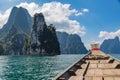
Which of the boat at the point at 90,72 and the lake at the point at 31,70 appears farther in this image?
the lake at the point at 31,70

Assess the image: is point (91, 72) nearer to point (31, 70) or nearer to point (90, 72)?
point (90, 72)

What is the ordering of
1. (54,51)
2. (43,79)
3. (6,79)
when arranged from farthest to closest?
1. (54,51)
2. (6,79)
3. (43,79)

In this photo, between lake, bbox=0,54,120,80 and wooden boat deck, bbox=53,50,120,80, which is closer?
wooden boat deck, bbox=53,50,120,80

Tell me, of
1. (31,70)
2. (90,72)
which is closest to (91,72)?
(90,72)

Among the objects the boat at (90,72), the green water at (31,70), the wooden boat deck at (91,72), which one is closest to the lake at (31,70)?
the green water at (31,70)

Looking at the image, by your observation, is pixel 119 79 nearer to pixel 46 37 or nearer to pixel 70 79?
pixel 70 79

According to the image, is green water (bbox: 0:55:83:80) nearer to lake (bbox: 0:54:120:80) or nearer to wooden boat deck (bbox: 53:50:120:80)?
lake (bbox: 0:54:120:80)

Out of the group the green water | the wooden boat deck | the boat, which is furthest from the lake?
the wooden boat deck

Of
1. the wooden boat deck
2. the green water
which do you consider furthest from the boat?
the green water

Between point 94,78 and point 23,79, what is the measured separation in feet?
58.5

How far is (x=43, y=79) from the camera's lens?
81.4 ft

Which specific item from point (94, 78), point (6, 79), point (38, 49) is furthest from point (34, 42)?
point (94, 78)

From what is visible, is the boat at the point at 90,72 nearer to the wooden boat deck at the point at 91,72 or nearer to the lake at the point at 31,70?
the wooden boat deck at the point at 91,72

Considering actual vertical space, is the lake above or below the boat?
A: below
